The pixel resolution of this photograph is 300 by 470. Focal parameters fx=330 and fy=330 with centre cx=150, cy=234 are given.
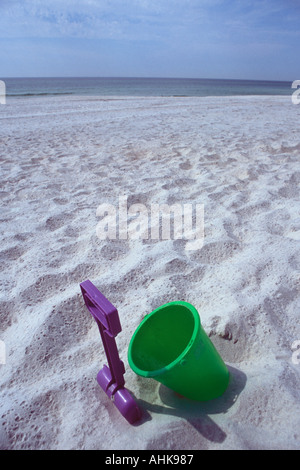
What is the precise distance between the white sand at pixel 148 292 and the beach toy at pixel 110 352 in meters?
0.06

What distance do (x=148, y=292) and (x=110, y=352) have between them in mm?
611

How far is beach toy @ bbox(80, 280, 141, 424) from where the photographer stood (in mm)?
1055

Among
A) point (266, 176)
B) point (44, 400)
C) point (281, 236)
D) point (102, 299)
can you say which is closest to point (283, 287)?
point (281, 236)

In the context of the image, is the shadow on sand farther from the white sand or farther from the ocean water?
the ocean water

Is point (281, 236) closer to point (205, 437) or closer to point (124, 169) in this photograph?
point (205, 437)

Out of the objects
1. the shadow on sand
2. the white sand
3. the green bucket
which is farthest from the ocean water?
the shadow on sand

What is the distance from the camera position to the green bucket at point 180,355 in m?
1.14

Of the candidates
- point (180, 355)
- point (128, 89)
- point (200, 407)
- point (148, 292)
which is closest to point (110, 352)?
point (180, 355)

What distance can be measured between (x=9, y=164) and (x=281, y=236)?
3.26m

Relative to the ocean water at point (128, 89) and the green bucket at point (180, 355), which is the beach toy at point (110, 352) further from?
the ocean water at point (128, 89)

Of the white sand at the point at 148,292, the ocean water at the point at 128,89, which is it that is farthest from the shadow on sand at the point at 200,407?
the ocean water at the point at 128,89

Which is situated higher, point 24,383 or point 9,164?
point 9,164
